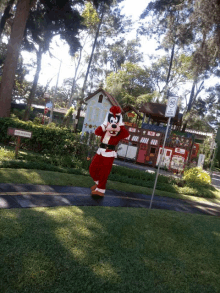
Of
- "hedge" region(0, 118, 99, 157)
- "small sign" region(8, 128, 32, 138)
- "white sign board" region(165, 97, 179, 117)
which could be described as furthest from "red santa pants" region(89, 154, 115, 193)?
"hedge" region(0, 118, 99, 157)

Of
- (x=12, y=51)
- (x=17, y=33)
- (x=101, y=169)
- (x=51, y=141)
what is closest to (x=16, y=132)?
(x=51, y=141)

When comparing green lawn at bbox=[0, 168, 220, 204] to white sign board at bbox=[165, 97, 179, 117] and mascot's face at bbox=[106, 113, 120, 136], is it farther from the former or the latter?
white sign board at bbox=[165, 97, 179, 117]

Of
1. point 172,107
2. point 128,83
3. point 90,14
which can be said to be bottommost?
point 172,107

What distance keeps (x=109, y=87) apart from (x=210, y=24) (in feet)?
60.0

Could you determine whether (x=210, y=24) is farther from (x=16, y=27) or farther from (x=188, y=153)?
(x=16, y=27)

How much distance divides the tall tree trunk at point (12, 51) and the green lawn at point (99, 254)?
12.4 meters

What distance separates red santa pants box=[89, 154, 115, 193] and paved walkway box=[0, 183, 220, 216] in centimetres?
32

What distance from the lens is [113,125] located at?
5.43 metres

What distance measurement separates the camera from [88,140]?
954 cm

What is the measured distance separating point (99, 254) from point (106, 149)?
3.02 m

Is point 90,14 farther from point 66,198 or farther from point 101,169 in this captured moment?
point 66,198

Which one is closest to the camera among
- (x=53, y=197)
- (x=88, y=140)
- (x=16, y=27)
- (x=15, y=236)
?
(x=15, y=236)

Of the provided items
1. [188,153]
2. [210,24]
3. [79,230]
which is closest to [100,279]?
[79,230]

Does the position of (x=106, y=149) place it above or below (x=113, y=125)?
below
